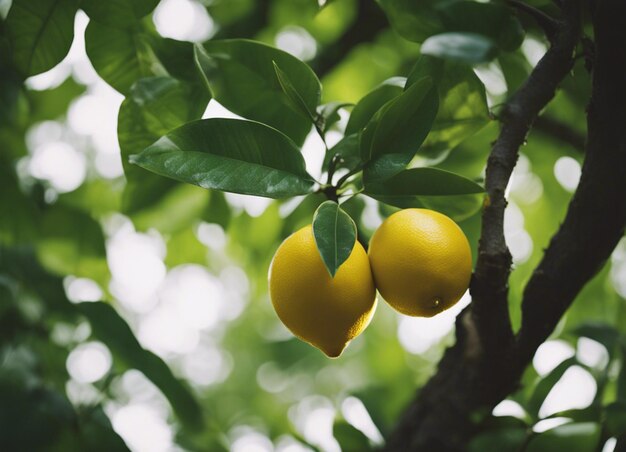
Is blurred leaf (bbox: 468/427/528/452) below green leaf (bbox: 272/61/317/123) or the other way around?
below

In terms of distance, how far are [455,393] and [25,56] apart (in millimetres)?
903

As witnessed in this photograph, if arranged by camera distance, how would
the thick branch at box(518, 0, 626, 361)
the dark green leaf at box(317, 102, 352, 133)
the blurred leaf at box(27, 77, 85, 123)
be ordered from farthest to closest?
1. the blurred leaf at box(27, 77, 85, 123)
2. the dark green leaf at box(317, 102, 352, 133)
3. the thick branch at box(518, 0, 626, 361)

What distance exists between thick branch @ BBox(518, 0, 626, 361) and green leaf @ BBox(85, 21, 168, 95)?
2.14 feet

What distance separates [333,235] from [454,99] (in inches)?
13.0

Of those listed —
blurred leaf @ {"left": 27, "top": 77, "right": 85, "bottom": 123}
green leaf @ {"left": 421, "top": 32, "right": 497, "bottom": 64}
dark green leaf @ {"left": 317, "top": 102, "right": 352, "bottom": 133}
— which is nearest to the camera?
green leaf @ {"left": 421, "top": 32, "right": 497, "bottom": 64}

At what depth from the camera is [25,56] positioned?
87cm

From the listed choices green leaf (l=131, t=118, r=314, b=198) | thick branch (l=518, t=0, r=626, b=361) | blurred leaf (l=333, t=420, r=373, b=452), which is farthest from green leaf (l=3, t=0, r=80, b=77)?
blurred leaf (l=333, t=420, r=373, b=452)

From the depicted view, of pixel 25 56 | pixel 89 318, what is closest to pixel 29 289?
pixel 89 318

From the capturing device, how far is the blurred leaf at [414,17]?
82 centimetres

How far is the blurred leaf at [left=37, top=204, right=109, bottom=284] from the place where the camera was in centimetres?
145

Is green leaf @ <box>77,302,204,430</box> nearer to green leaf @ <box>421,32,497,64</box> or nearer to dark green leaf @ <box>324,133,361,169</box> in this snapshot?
dark green leaf @ <box>324,133,361,169</box>

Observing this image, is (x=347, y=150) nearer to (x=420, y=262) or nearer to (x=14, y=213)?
(x=420, y=262)

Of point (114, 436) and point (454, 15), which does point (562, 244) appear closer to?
point (454, 15)

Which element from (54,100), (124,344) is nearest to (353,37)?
(54,100)
